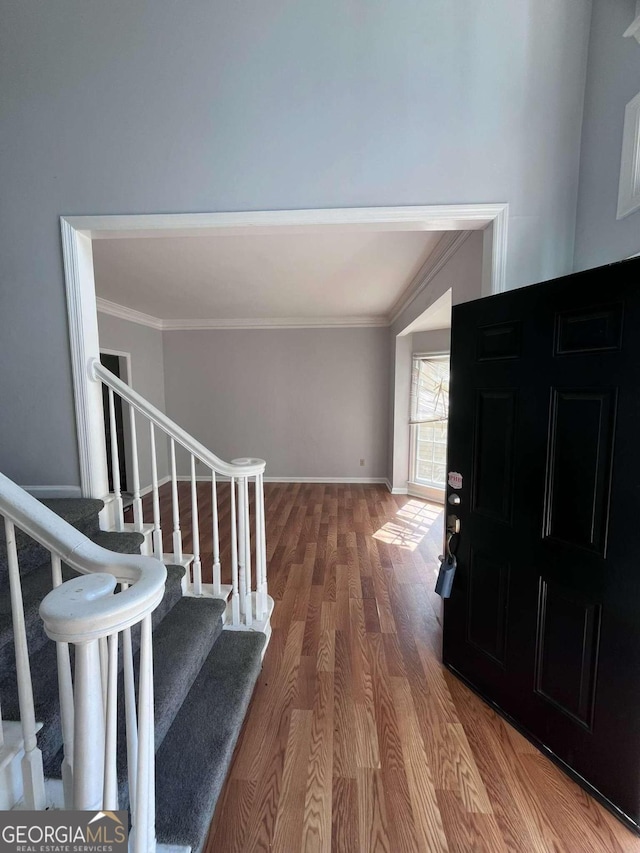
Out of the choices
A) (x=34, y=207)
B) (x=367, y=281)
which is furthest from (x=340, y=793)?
(x=367, y=281)

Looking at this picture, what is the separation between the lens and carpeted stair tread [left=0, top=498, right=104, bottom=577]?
1462 millimetres

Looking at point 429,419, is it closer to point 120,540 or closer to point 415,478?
Answer: point 415,478

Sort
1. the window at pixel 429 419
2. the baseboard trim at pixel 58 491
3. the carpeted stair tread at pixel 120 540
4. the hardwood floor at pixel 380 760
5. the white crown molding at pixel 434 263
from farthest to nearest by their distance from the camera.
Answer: the window at pixel 429 419
the white crown molding at pixel 434 263
the baseboard trim at pixel 58 491
the carpeted stair tread at pixel 120 540
the hardwood floor at pixel 380 760

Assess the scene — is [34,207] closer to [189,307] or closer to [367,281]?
[367,281]

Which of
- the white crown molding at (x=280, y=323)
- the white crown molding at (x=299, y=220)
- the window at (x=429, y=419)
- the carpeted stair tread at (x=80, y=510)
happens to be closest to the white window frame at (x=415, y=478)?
the window at (x=429, y=419)

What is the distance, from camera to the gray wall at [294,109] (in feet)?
5.05

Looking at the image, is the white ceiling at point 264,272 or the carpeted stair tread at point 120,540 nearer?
the carpeted stair tread at point 120,540

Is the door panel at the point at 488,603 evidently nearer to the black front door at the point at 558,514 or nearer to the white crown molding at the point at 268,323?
the black front door at the point at 558,514

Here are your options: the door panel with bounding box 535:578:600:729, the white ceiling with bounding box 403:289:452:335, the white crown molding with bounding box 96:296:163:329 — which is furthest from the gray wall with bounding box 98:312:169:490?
the door panel with bounding box 535:578:600:729

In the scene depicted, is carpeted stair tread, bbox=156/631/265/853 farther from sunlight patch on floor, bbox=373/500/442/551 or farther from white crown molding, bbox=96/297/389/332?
white crown molding, bbox=96/297/389/332

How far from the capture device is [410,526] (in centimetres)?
387

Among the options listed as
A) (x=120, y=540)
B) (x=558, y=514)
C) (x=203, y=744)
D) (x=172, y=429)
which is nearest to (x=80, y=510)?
(x=120, y=540)

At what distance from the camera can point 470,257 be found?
2.03 metres

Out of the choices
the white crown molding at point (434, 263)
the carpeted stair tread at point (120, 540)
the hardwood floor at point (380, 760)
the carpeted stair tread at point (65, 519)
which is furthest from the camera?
the white crown molding at point (434, 263)
